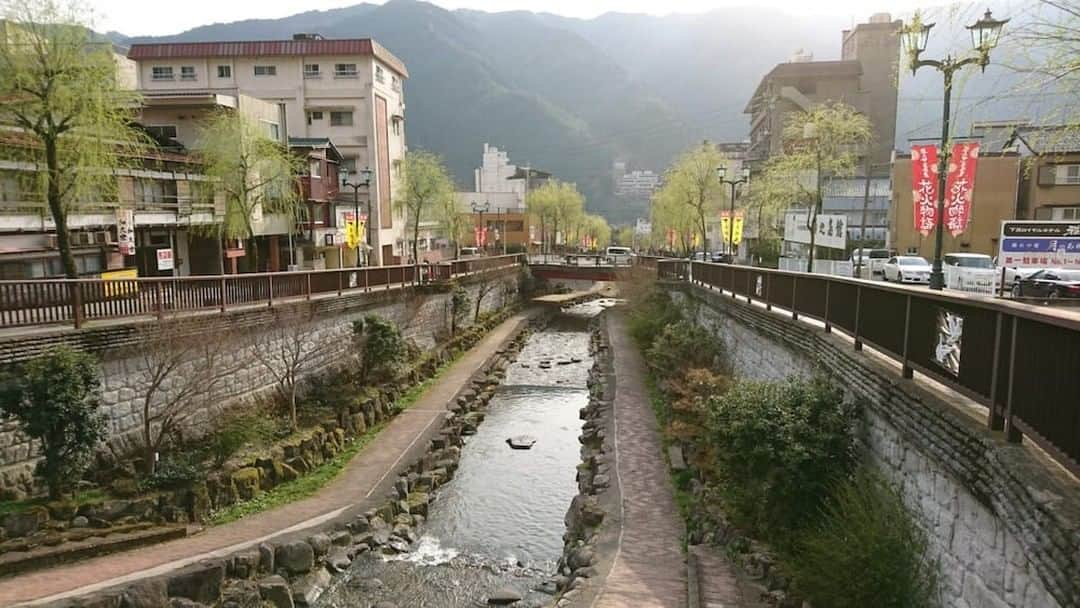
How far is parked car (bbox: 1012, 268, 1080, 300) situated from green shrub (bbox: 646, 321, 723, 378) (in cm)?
1023

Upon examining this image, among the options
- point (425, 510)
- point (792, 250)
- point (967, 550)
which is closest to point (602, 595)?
point (967, 550)

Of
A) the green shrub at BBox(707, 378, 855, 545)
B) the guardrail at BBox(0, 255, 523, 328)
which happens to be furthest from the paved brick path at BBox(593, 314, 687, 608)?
the guardrail at BBox(0, 255, 523, 328)

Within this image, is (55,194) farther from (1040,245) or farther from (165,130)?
(1040,245)

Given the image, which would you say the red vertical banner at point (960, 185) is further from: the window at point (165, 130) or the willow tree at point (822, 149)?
the window at point (165, 130)

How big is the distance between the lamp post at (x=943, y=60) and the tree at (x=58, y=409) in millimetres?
Answer: 15665

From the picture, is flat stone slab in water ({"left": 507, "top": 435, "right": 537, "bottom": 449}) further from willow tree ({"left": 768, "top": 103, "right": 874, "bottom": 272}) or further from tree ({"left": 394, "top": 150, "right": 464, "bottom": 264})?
tree ({"left": 394, "top": 150, "right": 464, "bottom": 264})

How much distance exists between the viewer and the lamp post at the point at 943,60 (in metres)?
10.2

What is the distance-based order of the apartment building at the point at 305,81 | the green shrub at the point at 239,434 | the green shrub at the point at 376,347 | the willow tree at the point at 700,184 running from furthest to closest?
the apartment building at the point at 305,81
the willow tree at the point at 700,184
the green shrub at the point at 376,347
the green shrub at the point at 239,434

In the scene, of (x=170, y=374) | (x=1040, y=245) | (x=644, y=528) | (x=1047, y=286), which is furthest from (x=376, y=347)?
(x=1047, y=286)

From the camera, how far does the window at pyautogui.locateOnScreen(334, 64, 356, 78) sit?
43844 millimetres

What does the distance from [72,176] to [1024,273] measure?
30038mm

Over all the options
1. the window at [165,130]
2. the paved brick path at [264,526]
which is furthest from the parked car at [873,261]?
the window at [165,130]

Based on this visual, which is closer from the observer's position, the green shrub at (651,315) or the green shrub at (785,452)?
the green shrub at (785,452)

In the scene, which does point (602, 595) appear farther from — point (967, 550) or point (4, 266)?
point (4, 266)
